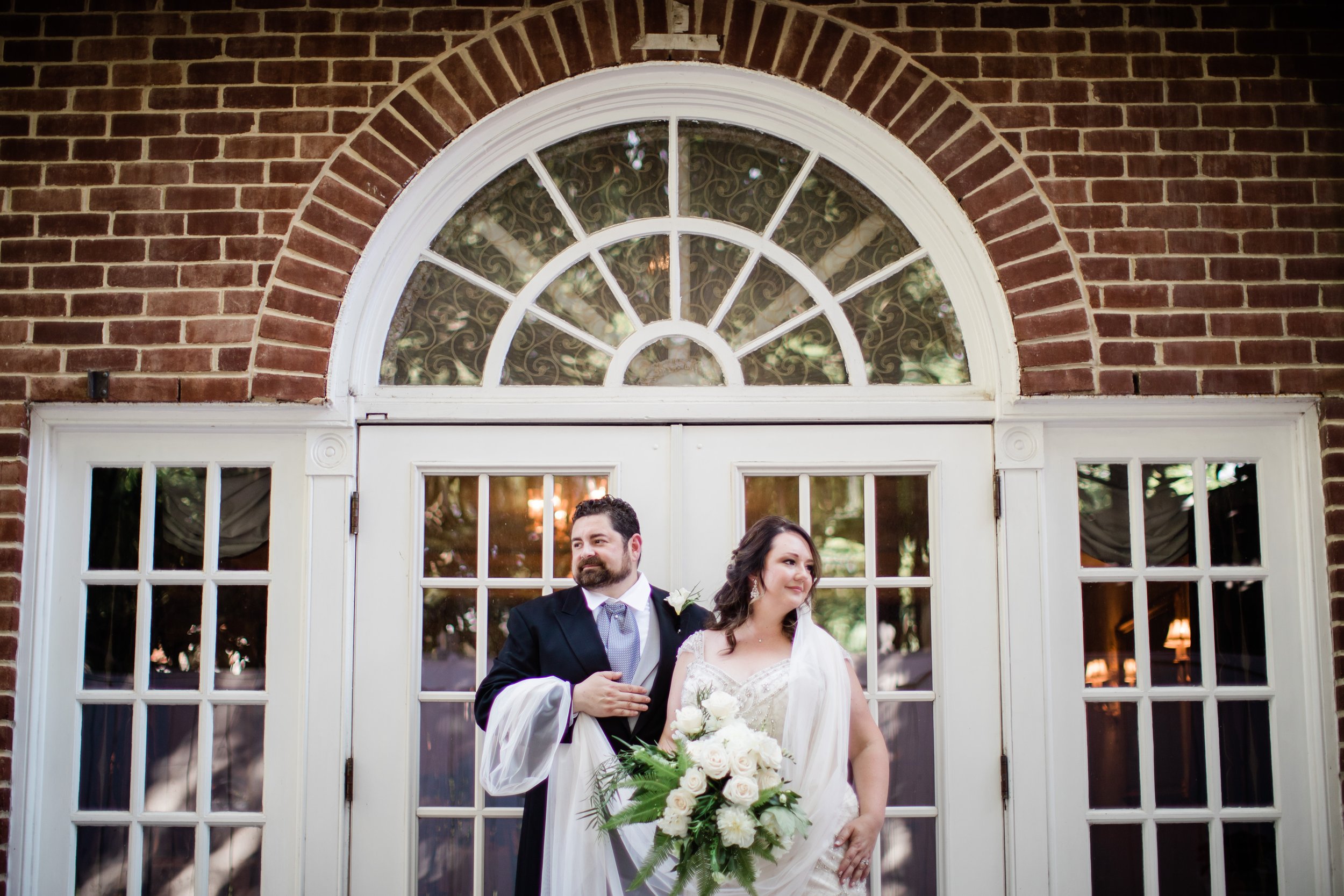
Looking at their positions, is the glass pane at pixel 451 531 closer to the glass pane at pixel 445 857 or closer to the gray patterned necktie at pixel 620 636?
the gray patterned necktie at pixel 620 636

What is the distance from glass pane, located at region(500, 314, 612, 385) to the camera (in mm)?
3594

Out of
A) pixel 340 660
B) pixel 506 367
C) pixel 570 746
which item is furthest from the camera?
pixel 506 367

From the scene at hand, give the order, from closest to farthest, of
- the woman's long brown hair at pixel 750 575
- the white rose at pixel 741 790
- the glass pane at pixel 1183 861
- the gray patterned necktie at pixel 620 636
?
the white rose at pixel 741 790 → the woman's long brown hair at pixel 750 575 → the gray patterned necktie at pixel 620 636 → the glass pane at pixel 1183 861

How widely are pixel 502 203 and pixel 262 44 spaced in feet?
3.32

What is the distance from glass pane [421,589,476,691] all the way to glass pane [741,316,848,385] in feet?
4.24

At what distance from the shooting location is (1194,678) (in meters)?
3.45

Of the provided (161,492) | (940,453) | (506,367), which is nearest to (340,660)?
(161,492)

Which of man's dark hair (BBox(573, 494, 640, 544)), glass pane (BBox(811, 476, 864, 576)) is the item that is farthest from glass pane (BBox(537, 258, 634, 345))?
glass pane (BBox(811, 476, 864, 576))

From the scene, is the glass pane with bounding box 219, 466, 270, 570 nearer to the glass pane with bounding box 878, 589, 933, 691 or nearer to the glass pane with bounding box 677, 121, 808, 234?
the glass pane with bounding box 677, 121, 808, 234

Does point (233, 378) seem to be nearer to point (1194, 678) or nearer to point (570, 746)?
point (570, 746)

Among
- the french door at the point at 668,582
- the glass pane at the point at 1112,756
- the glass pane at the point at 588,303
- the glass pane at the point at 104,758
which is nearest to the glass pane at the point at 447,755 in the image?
the french door at the point at 668,582

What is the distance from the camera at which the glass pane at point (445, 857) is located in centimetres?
339

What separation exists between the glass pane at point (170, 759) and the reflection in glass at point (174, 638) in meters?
0.09

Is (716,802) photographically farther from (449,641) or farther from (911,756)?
(449,641)
